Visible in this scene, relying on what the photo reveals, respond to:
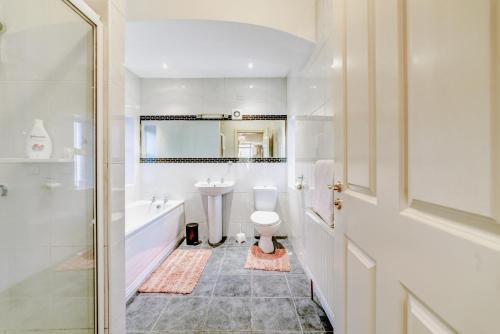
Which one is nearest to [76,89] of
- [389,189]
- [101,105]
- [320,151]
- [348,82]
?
[101,105]

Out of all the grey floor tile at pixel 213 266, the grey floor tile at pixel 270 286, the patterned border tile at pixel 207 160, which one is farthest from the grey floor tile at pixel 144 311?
the patterned border tile at pixel 207 160

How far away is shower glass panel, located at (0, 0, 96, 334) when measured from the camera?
1.00m

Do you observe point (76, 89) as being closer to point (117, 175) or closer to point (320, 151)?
point (117, 175)

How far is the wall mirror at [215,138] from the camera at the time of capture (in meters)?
3.28

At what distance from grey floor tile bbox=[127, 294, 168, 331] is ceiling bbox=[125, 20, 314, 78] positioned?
233 cm

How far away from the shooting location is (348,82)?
0.92 m

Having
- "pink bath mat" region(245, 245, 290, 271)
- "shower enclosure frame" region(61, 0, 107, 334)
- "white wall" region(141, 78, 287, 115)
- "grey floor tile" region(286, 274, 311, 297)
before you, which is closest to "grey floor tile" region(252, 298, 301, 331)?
"grey floor tile" region(286, 274, 311, 297)

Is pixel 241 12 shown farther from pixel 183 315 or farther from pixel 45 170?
pixel 183 315

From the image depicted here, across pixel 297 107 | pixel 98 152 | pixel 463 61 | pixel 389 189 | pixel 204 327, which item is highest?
pixel 297 107

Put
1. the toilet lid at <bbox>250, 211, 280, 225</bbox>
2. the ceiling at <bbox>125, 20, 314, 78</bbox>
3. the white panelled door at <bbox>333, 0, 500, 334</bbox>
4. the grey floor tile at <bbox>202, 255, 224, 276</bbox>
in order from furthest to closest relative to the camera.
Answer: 1. the toilet lid at <bbox>250, 211, 280, 225</bbox>
2. the grey floor tile at <bbox>202, 255, 224, 276</bbox>
3. the ceiling at <bbox>125, 20, 314, 78</bbox>
4. the white panelled door at <bbox>333, 0, 500, 334</bbox>

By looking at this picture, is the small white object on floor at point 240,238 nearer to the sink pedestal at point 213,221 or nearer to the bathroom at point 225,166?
the bathroom at point 225,166

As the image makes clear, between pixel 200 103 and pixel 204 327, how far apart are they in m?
2.74

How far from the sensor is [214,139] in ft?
10.8

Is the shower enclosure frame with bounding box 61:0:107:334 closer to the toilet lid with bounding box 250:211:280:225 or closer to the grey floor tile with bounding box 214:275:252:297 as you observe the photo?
the grey floor tile with bounding box 214:275:252:297
